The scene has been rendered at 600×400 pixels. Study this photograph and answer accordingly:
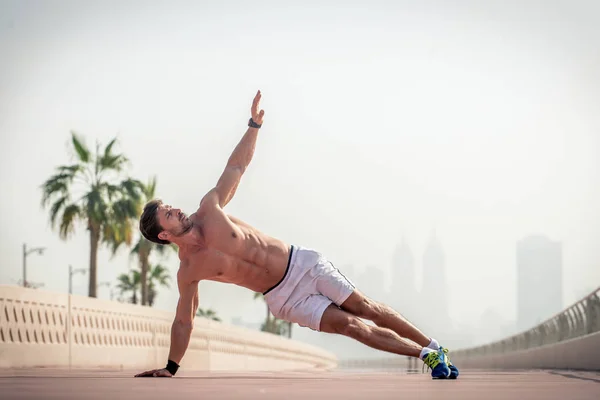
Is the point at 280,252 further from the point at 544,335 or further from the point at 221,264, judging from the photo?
the point at 544,335

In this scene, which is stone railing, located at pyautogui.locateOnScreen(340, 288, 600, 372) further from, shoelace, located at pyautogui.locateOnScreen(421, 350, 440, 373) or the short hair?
the short hair

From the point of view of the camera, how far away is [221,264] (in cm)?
967

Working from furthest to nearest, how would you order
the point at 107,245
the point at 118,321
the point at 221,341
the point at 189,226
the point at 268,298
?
the point at 107,245 < the point at 221,341 < the point at 118,321 < the point at 268,298 < the point at 189,226

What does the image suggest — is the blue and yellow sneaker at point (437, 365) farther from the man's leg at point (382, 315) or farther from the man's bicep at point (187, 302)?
the man's bicep at point (187, 302)

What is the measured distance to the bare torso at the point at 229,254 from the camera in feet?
31.5

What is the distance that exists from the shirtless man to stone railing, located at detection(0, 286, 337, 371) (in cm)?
916

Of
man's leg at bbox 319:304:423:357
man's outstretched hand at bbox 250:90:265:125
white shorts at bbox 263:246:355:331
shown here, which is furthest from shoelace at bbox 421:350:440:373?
man's outstretched hand at bbox 250:90:265:125

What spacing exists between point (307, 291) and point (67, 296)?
1234cm

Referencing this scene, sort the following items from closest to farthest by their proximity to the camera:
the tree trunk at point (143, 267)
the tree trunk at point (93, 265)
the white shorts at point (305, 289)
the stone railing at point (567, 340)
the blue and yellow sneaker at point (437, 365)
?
the blue and yellow sneaker at point (437, 365), the white shorts at point (305, 289), the stone railing at point (567, 340), the tree trunk at point (93, 265), the tree trunk at point (143, 267)

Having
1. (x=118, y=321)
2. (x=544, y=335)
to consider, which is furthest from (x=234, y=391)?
(x=118, y=321)

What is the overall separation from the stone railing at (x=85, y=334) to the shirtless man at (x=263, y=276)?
361 inches

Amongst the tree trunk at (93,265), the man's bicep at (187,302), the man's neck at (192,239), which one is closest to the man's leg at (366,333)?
the man's bicep at (187,302)

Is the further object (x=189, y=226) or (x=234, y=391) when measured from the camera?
(x=189, y=226)

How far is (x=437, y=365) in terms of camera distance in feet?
29.5
